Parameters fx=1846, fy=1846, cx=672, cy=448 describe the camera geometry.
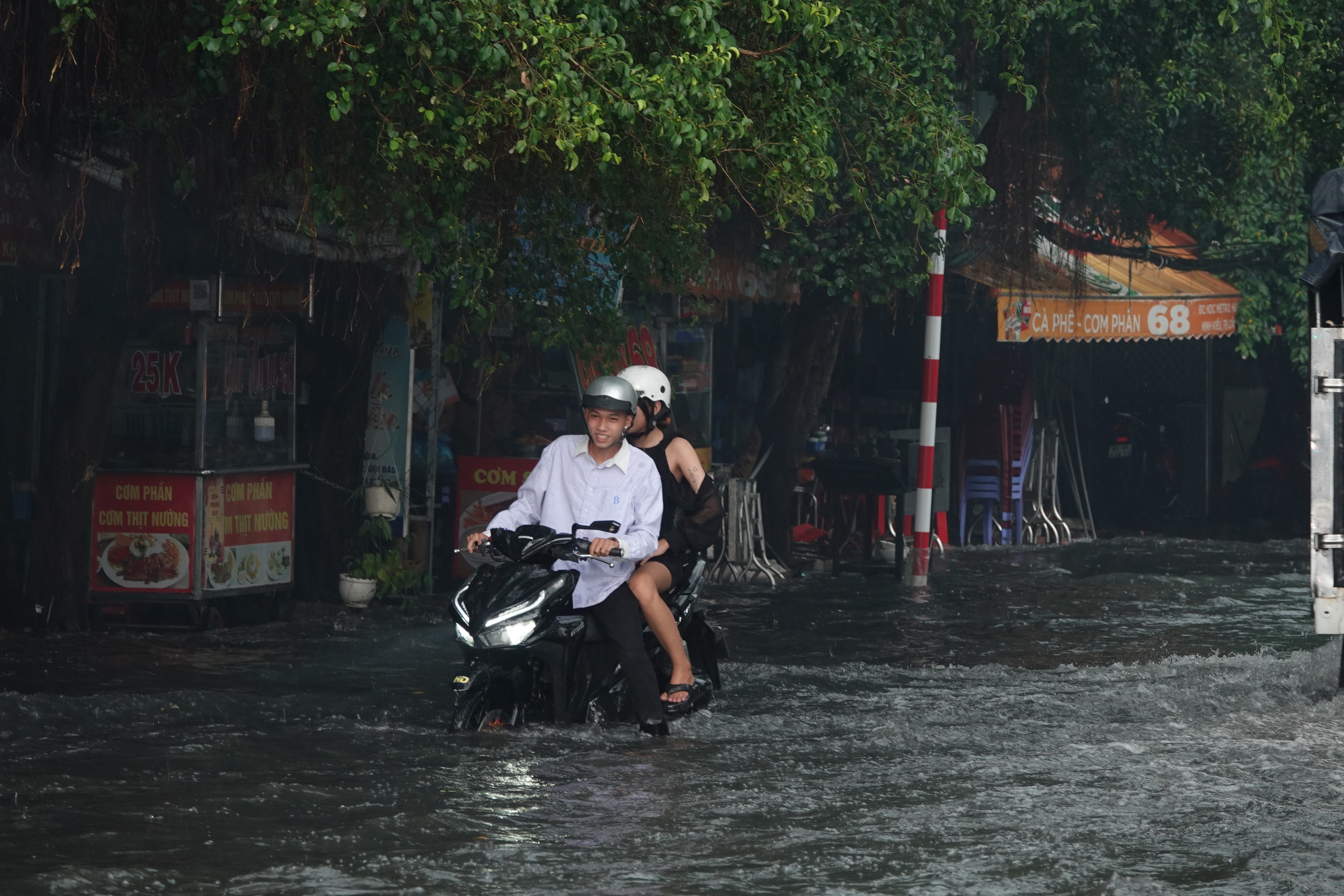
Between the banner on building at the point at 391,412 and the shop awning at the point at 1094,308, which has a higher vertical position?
the shop awning at the point at 1094,308

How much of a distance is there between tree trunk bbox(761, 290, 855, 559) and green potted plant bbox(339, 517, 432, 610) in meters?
4.29

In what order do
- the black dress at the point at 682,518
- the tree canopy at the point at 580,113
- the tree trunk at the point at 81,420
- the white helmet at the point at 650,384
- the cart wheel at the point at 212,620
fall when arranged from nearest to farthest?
the tree canopy at the point at 580,113 → the black dress at the point at 682,518 → the white helmet at the point at 650,384 → the tree trunk at the point at 81,420 → the cart wheel at the point at 212,620

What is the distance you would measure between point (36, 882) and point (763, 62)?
5.12 m

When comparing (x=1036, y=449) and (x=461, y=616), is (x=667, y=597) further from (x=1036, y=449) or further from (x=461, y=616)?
(x=1036, y=449)

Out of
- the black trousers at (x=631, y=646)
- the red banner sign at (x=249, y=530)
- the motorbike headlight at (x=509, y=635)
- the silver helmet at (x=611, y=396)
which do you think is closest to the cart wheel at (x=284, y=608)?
the red banner sign at (x=249, y=530)

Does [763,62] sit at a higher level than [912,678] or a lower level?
higher

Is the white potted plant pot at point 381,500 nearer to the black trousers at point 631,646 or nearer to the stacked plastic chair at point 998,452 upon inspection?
the black trousers at point 631,646

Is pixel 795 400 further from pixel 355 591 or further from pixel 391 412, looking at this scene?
pixel 355 591

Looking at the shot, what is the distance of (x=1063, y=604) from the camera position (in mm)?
13812

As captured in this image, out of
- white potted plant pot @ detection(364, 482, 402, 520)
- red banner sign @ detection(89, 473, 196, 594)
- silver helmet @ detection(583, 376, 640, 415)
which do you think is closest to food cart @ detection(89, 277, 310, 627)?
red banner sign @ detection(89, 473, 196, 594)

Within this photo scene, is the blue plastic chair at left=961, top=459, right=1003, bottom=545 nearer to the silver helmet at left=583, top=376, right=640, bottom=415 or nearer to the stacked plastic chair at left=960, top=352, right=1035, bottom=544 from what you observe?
the stacked plastic chair at left=960, top=352, right=1035, bottom=544

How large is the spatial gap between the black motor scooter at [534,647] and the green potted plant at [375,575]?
4412 mm

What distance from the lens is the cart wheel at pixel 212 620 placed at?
1150 cm

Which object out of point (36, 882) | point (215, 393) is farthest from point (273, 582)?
point (36, 882)
